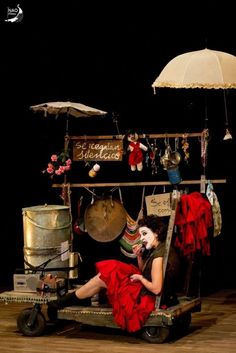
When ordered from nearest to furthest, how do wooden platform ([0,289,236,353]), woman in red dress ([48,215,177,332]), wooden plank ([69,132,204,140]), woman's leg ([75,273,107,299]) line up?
wooden platform ([0,289,236,353]) → woman in red dress ([48,215,177,332]) → woman's leg ([75,273,107,299]) → wooden plank ([69,132,204,140])

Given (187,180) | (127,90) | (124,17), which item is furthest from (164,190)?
(124,17)

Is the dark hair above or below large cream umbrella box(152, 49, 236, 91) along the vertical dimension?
below

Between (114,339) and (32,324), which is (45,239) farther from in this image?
(114,339)

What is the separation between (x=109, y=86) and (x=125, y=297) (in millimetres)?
2395

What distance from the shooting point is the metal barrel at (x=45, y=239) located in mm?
6949

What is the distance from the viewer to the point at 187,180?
798cm

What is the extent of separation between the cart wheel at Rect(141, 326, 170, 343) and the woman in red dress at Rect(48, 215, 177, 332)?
113mm

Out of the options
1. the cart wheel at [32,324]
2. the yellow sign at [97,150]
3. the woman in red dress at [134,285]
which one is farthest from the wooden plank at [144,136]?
the cart wheel at [32,324]

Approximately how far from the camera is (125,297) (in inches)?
247

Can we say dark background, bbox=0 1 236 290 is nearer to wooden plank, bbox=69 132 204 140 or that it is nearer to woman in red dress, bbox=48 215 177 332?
wooden plank, bbox=69 132 204 140

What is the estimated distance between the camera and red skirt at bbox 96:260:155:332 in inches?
245

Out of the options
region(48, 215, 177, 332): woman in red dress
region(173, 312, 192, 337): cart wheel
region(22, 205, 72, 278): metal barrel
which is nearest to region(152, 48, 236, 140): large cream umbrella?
region(48, 215, 177, 332): woman in red dress

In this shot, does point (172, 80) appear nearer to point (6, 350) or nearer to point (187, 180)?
point (187, 180)

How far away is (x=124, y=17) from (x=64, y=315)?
270cm
